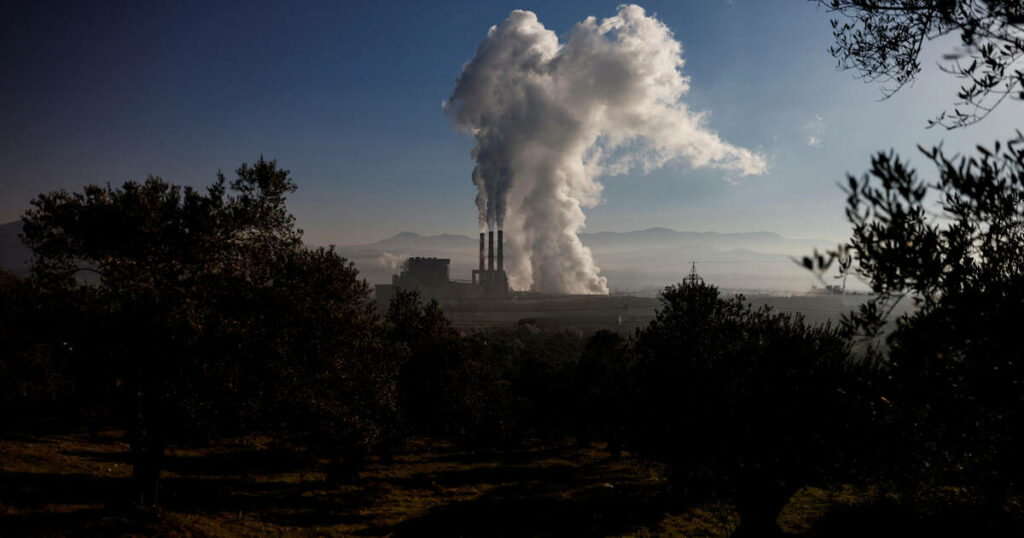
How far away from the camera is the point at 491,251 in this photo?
154m

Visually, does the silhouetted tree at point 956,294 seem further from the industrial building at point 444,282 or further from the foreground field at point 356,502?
the industrial building at point 444,282

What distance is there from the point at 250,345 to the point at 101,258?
588 cm

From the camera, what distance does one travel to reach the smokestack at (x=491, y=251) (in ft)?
490

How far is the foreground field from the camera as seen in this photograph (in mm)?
19250

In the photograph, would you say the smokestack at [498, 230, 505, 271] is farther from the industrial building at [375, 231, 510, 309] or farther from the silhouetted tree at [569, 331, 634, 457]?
the silhouetted tree at [569, 331, 634, 457]

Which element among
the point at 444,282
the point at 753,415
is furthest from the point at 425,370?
the point at 444,282

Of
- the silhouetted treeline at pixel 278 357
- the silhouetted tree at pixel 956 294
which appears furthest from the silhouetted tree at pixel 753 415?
the silhouetted tree at pixel 956 294

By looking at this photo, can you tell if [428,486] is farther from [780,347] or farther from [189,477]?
[780,347]

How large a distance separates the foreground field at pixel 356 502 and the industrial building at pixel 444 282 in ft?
393

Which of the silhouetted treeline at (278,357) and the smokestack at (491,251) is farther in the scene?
the smokestack at (491,251)

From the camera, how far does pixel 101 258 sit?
16672 millimetres

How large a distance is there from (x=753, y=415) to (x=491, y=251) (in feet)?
449

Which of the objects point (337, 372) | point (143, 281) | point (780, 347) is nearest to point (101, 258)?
point (143, 281)

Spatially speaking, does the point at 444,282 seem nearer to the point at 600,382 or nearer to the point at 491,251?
the point at 491,251
